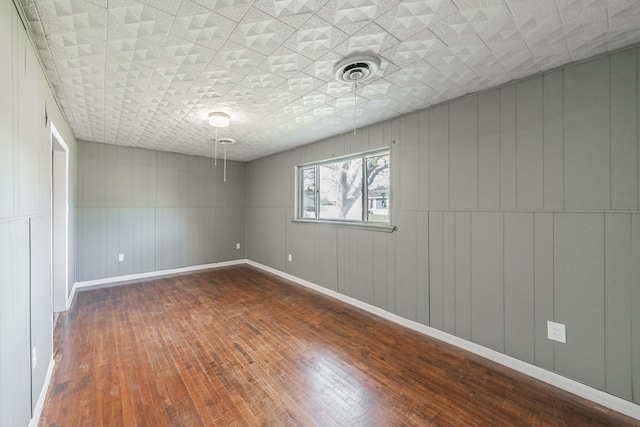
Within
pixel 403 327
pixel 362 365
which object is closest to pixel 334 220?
pixel 403 327

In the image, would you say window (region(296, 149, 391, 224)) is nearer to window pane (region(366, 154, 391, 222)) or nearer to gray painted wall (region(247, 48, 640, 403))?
window pane (region(366, 154, 391, 222))

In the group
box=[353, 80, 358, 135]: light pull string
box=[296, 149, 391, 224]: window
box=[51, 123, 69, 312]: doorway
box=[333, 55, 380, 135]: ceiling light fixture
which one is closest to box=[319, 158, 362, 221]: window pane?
box=[296, 149, 391, 224]: window

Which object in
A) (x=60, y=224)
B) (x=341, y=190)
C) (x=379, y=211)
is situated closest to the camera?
(x=60, y=224)

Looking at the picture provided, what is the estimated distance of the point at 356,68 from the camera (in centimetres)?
205

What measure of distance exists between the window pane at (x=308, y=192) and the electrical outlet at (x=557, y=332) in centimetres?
339

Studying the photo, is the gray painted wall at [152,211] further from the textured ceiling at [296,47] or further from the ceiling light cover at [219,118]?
the ceiling light cover at [219,118]

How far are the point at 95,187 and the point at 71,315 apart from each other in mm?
2284

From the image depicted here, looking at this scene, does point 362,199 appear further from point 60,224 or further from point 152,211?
point 152,211

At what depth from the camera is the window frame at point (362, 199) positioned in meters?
3.38

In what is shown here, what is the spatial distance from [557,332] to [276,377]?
88.0 inches

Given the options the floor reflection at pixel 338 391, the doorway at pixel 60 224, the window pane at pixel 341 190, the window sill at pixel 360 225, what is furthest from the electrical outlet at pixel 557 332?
the doorway at pixel 60 224

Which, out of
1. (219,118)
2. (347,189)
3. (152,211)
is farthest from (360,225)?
(152,211)

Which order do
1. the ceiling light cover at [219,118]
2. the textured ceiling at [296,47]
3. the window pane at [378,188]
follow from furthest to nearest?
the window pane at [378,188] < the ceiling light cover at [219,118] < the textured ceiling at [296,47]

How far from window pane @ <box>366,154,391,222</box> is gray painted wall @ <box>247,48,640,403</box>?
0.60ft
